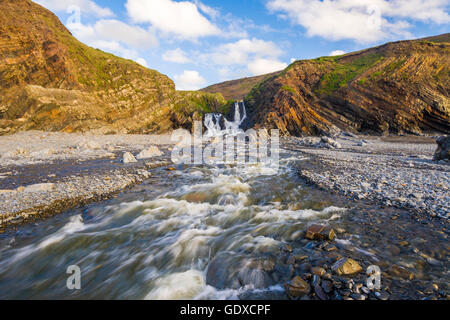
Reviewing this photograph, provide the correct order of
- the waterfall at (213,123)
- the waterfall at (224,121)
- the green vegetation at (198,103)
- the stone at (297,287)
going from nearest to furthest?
the stone at (297,287)
the green vegetation at (198,103)
the waterfall at (213,123)
the waterfall at (224,121)

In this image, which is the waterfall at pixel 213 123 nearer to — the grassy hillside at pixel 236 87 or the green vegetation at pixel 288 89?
the green vegetation at pixel 288 89

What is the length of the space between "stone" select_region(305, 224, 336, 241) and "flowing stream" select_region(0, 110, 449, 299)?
0.61 ft

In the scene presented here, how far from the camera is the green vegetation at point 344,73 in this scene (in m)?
39.8

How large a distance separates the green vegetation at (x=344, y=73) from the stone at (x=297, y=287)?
43101mm

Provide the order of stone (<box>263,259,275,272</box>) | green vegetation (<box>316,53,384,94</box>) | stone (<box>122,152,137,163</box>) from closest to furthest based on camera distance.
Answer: stone (<box>263,259,275,272</box>)
stone (<box>122,152,137,163</box>)
green vegetation (<box>316,53,384,94</box>)

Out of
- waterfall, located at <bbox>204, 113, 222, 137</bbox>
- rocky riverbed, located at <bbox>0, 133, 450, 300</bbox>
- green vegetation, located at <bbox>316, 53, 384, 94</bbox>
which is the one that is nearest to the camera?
rocky riverbed, located at <bbox>0, 133, 450, 300</bbox>

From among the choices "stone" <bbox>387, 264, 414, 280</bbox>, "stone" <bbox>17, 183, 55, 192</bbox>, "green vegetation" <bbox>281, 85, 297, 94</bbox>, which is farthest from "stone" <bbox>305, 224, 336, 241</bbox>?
"green vegetation" <bbox>281, 85, 297, 94</bbox>

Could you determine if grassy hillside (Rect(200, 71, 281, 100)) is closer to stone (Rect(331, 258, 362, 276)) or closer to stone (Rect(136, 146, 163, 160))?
stone (Rect(136, 146, 163, 160))

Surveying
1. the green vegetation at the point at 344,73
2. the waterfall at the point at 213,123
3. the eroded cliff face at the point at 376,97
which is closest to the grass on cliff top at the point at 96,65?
the waterfall at the point at 213,123

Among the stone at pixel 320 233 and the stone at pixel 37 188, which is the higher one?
the stone at pixel 37 188

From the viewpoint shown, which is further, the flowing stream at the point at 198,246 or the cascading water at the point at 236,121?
the cascading water at the point at 236,121

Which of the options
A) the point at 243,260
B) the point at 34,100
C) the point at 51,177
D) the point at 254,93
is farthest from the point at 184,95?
the point at 243,260

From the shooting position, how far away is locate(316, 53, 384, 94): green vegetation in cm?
3984
